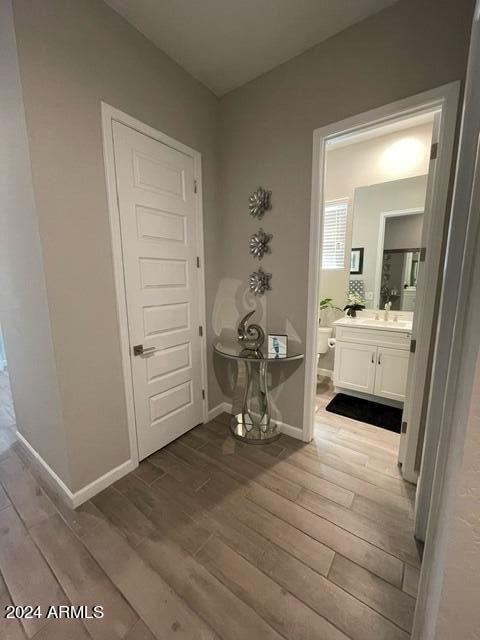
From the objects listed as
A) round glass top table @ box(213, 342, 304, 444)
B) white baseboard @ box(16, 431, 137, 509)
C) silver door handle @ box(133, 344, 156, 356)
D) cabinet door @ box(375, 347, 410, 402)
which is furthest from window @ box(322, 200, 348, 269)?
white baseboard @ box(16, 431, 137, 509)

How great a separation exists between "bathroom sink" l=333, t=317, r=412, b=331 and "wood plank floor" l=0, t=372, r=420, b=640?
3.88ft

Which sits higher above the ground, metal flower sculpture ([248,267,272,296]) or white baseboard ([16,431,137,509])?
metal flower sculpture ([248,267,272,296])

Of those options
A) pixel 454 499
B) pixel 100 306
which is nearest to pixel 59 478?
pixel 100 306

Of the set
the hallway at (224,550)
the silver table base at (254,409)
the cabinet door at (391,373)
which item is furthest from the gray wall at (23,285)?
the cabinet door at (391,373)

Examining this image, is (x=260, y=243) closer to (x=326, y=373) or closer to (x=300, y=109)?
(x=300, y=109)

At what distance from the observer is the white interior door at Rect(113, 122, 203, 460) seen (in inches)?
64.4

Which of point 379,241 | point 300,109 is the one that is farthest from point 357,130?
point 379,241

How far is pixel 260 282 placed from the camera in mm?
2127

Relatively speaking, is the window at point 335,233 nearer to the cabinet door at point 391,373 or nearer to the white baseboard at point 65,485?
the cabinet door at point 391,373

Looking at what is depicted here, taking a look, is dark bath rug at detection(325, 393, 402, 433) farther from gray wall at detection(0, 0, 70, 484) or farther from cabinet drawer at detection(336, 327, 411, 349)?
gray wall at detection(0, 0, 70, 484)

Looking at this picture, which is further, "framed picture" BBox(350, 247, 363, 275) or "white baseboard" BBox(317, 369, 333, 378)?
"white baseboard" BBox(317, 369, 333, 378)

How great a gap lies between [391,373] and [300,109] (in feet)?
7.92

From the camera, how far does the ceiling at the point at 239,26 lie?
1428mm

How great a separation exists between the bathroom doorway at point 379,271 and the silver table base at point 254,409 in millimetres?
344
